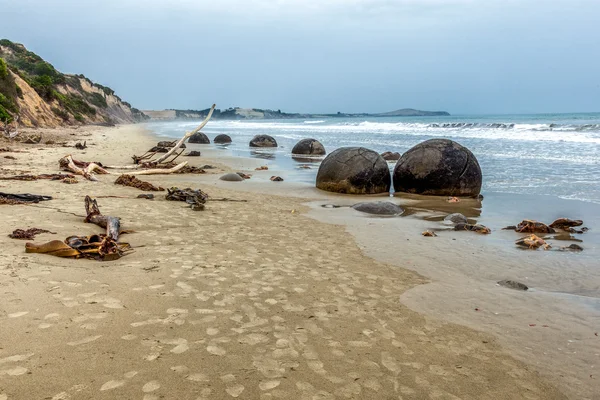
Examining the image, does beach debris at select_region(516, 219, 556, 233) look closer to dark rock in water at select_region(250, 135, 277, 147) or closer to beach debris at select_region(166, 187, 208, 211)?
beach debris at select_region(166, 187, 208, 211)

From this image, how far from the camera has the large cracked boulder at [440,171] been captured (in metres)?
10.3

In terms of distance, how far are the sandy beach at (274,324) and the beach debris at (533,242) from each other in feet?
2.16

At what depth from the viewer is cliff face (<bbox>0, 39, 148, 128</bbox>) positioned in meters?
28.4

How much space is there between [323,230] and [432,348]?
383cm

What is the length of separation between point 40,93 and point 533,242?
42.8 meters

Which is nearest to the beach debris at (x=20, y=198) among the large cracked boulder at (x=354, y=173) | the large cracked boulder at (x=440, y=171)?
Answer: the large cracked boulder at (x=354, y=173)

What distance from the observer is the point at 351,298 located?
13.6 ft

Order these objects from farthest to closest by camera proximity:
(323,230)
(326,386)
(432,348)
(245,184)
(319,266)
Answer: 1. (245,184)
2. (323,230)
3. (319,266)
4. (432,348)
5. (326,386)

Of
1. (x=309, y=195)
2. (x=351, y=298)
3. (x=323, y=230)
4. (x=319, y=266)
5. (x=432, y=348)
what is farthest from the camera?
(x=309, y=195)

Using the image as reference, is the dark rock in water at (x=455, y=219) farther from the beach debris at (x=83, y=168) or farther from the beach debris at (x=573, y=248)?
the beach debris at (x=83, y=168)

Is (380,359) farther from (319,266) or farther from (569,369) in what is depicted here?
(319,266)

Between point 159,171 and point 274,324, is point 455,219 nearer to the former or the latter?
point 274,324

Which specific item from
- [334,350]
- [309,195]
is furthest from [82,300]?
[309,195]

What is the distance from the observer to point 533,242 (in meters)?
6.04
